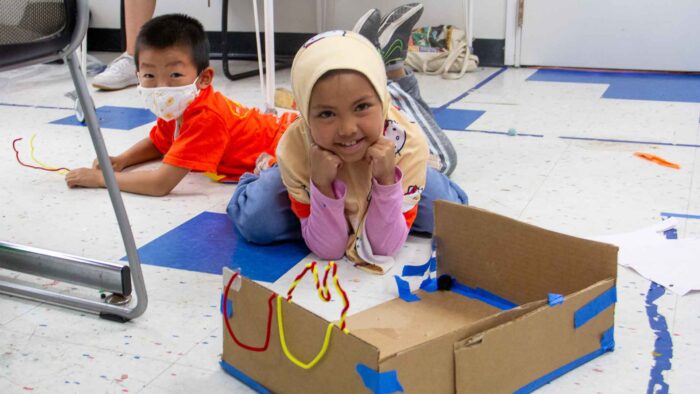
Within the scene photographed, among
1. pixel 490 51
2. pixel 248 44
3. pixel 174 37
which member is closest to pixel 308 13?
pixel 248 44

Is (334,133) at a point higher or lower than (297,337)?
higher

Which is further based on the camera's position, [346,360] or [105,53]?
[105,53]

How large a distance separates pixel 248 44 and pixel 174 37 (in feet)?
7.30

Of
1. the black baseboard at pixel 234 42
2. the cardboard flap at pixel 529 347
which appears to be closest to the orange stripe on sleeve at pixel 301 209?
the cardboard flap at pixel 529 347

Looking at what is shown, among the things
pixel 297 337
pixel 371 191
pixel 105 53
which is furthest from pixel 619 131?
pixel 105 53

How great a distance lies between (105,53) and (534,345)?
144 inches

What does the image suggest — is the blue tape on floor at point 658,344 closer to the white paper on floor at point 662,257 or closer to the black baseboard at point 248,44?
the white paper on floor at point 662,257

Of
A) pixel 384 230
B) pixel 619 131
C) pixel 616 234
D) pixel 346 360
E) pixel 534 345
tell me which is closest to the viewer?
pixel 346 360

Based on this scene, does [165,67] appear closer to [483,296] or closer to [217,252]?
[217,252]

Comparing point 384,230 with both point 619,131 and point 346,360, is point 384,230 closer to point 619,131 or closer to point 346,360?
point 346,360

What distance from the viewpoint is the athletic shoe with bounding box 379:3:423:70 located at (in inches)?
80.0

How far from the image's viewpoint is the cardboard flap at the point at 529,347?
95 centimetres

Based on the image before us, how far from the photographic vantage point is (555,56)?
11.7 ft

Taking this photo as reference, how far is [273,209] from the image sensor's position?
5.14 ft
